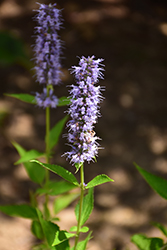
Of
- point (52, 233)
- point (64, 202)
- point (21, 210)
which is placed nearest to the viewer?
point (52, 233)

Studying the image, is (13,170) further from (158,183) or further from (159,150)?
(158,183)

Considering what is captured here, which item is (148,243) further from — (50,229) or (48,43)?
(48,43)

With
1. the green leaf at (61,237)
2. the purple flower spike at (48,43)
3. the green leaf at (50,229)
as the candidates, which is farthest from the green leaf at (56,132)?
the green leaf at (61,237)

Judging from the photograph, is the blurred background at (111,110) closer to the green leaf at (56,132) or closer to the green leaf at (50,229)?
the green leaf at (56,132)

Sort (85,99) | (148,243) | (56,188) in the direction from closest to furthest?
(85,99)
(148,243)
(56,188)

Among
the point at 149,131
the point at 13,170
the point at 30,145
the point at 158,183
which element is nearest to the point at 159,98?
the point at 149,131

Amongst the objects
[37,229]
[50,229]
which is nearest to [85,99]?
[50,229]

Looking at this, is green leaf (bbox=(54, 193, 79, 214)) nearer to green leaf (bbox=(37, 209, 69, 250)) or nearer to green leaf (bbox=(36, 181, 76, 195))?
green leaf (bbox=(36, 181, 76, 195))

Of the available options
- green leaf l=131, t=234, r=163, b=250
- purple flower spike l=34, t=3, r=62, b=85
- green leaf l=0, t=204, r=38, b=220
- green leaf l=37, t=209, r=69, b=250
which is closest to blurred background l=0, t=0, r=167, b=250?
green leaf l=131, t=234, r=163, b=250
